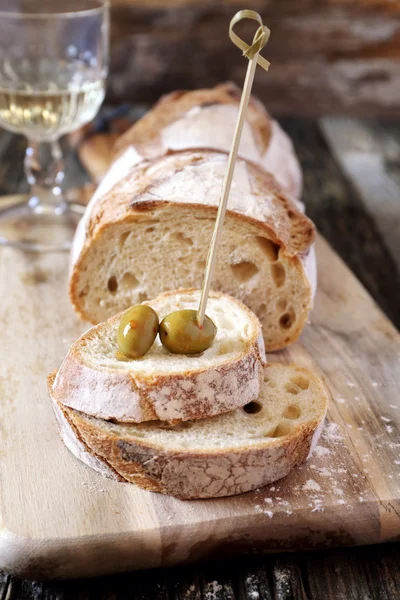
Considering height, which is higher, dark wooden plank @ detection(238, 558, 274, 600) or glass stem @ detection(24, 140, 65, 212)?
dark wooden plank @ detection(238, 558, 274, 600)

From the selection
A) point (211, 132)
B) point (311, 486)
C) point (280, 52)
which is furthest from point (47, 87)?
point (280, 52)

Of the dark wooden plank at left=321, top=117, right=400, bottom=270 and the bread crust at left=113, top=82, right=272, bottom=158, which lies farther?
the dark wooden plank at left=321, top=117, right=400, bottom=270

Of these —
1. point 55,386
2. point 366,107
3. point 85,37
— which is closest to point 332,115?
point 366,107

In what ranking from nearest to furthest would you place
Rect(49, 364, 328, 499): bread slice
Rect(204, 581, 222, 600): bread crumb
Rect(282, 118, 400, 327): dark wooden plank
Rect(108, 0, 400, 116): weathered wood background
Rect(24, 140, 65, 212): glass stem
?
1. Rect(204, 581, 222, 600): bread crumb
2. Rect(49, 364, 328, 499): bread slice
3. Rect(282, 118, 400, 327): dark wooden plank
4. Rect(24, 140, 65, 212): glass stem
5. Rect(108, 0, 400, 116): weathered wood background

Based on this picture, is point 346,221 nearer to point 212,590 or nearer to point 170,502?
point 170,502

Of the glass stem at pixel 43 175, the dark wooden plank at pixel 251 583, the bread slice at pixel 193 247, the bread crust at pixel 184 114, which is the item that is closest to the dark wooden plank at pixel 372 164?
the bread crust at pixel 184 114

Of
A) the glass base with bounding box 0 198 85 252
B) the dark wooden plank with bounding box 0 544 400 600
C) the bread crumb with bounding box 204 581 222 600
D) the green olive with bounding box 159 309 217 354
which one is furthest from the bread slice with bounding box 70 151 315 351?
the bread crumb with bounding box 204 581 222 600

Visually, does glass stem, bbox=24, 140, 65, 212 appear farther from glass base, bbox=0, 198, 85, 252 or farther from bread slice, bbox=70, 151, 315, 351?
bread slice, bbox=70, 151, 315, 351
